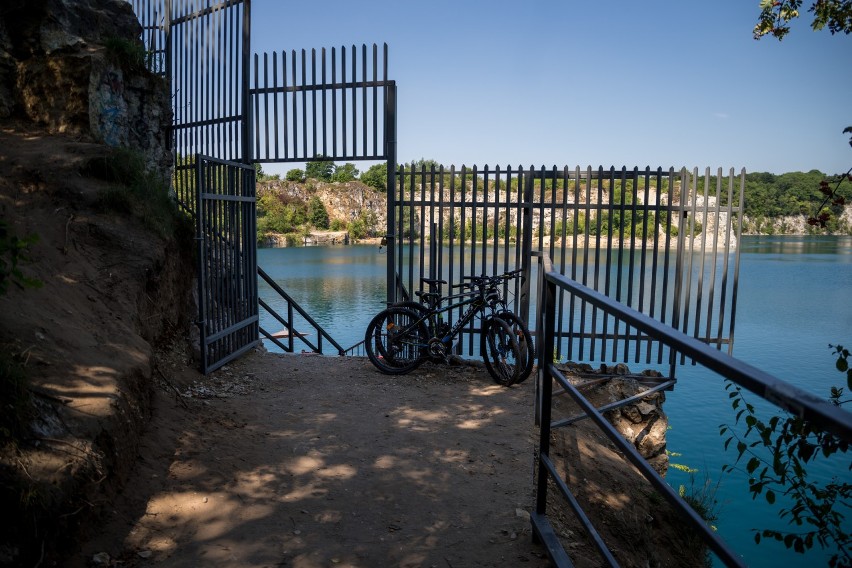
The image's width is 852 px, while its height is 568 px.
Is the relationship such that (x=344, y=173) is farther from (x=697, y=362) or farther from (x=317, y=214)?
(x=697, y=362)

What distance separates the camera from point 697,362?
1.43 meters

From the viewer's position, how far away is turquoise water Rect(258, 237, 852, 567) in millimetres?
12398

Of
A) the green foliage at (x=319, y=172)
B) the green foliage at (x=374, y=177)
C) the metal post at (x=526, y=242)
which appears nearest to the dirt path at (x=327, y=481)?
the metal post at (x=526, y=242)

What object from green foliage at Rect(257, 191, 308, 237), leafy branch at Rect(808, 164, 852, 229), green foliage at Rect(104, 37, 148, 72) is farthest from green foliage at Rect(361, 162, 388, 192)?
leafy branch at Rect(808, 164, 852, 229)

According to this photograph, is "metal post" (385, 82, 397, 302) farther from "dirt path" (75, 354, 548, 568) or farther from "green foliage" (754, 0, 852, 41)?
"green foliage" (754, 0, 852, 41)

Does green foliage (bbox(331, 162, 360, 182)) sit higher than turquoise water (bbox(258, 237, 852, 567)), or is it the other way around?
green foliage (bbox(331, 162, 360, 182))

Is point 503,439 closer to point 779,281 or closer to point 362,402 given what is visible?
point 362,402

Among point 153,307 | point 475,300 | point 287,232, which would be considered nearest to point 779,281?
point 475,300

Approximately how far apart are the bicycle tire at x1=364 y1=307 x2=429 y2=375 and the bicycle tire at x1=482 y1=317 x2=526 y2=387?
792 mm

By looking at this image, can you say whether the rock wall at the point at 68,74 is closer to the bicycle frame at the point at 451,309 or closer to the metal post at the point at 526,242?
the bicycle frame at the point at 451,309

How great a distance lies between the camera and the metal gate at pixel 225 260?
5.90m

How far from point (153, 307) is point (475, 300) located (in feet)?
11.1

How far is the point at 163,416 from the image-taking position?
4398 millimetres

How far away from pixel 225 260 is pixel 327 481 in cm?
339
